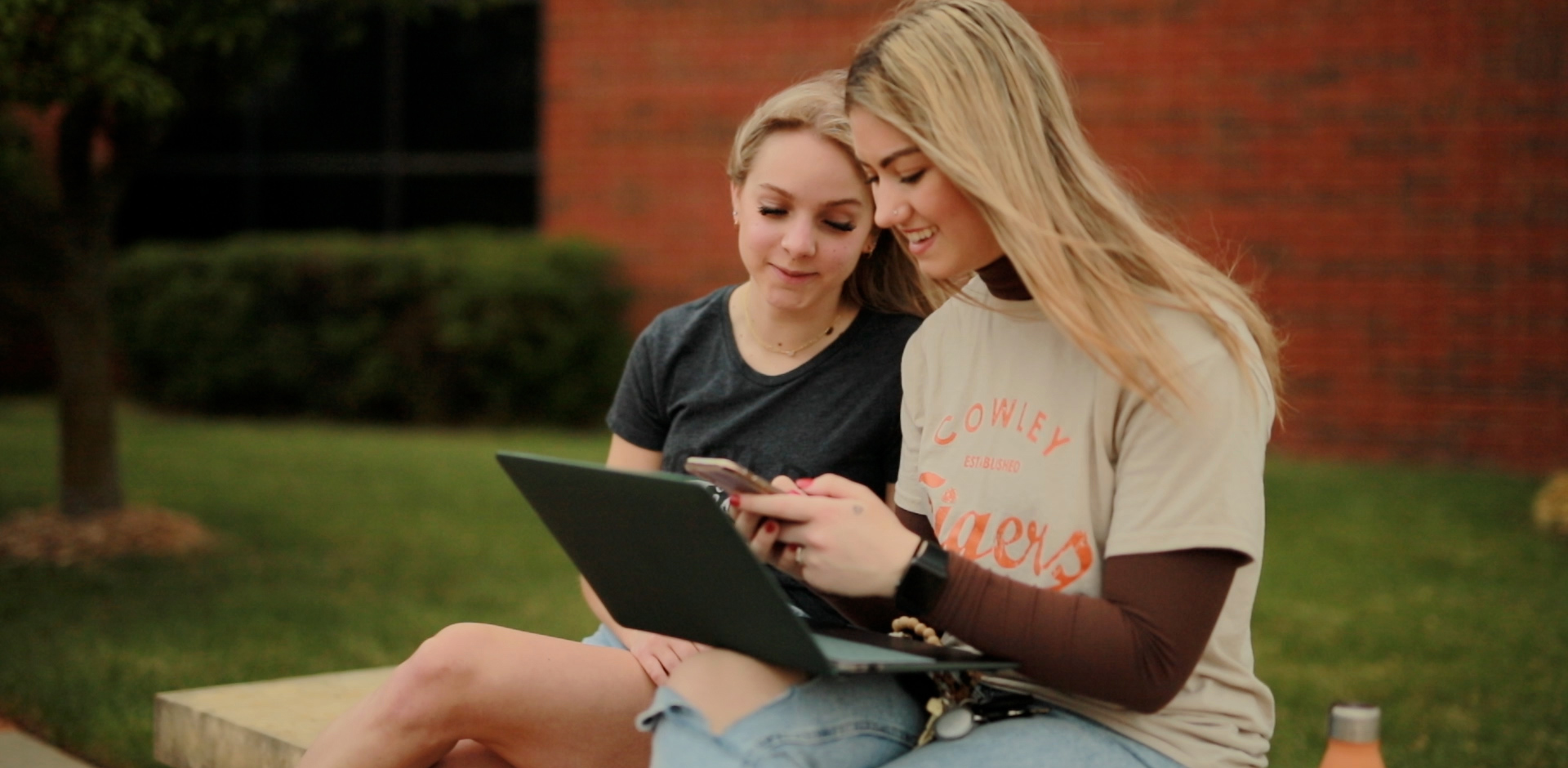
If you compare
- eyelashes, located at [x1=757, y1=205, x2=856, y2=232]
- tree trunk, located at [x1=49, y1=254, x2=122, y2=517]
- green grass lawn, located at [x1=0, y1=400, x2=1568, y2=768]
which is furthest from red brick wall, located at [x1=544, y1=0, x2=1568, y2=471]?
eyelashes, located at [x1=757, y1=205, x2=856, y2=232]

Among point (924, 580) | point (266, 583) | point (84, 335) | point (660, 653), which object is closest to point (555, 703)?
point (660, 653)

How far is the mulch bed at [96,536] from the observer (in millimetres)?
6574

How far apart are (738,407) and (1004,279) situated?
→ 834 mm

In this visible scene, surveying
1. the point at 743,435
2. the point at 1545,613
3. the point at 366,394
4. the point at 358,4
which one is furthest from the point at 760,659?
the point at 366,394

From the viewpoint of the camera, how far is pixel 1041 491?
205 centimetres

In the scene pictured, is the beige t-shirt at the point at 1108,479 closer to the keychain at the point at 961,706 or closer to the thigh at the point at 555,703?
the keychain at the point at 961,706

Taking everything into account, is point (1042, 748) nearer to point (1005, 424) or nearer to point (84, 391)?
point (1005, 424)

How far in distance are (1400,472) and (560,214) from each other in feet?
21.1

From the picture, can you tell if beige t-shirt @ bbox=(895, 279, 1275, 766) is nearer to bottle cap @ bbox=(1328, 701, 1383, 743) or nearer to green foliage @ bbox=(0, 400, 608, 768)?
bottle cap @ bbox=(1328, 701, 1383, 743)

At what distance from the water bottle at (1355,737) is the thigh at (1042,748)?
301 millimetres

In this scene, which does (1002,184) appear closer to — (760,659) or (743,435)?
(760,659)

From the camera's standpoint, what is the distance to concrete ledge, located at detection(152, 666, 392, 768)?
124 inches

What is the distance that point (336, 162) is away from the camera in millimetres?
13492

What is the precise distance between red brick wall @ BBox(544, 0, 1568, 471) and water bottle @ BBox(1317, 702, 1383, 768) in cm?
686
